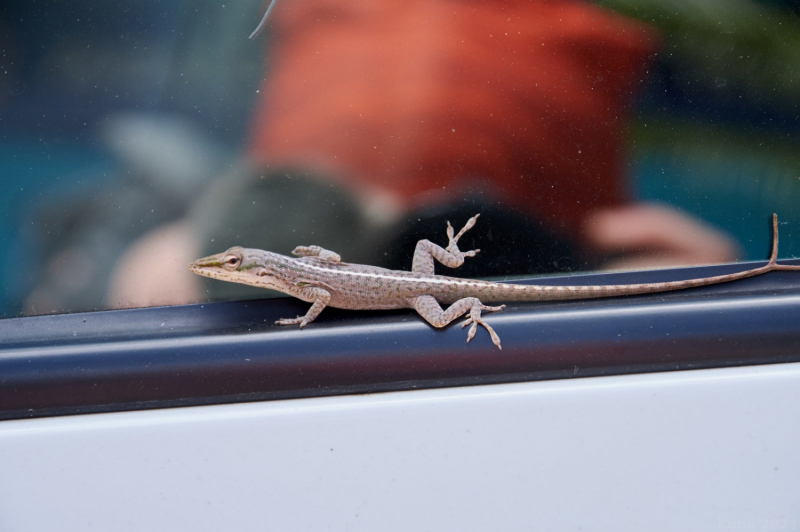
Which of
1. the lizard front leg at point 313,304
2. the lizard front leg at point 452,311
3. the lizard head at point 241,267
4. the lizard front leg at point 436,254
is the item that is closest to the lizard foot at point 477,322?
the lizard front leg at point 452,311

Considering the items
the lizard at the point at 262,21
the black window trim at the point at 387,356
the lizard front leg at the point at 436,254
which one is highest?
the lizard at the point at 262,21

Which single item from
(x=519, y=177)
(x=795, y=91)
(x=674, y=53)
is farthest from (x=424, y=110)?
(x=795, y=91)

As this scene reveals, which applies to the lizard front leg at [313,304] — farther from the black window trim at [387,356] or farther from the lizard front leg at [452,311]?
the lizard front leg at [452,311]

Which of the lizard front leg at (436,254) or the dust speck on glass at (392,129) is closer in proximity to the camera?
the dust speck on glass at (392,129)

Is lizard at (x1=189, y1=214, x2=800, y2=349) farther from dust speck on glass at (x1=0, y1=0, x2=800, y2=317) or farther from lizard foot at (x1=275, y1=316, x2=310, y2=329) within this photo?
dust speck on glass at (x1=0, y1=0, x2=800, y2=317)

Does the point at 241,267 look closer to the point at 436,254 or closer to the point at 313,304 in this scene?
the point at 313,304

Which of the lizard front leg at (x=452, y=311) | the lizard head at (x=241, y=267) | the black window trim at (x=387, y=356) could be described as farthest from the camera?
the lizard head at (x=241, y=267)

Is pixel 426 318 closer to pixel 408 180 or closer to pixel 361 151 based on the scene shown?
pixel 408 180

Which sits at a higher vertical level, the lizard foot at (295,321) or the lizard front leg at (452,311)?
the lizard front leg at (452,311)

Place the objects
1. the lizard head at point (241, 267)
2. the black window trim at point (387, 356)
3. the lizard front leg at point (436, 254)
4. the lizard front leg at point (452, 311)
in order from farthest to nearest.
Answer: the lizard front leg at point (436, 254) → the lizard head at point (241, 267) → the lizard front leg at point (452, 311) → the black window trim at point (387, 356)
